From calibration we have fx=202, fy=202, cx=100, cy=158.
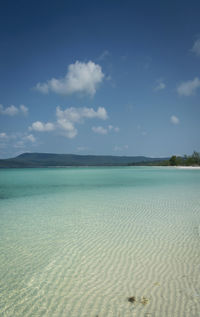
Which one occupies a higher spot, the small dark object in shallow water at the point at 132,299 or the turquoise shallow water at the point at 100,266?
the small dark object in shallow water at the point at 132,299

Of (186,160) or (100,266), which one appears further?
(186,160)

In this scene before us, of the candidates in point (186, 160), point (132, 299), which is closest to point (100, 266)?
point (132, 299)

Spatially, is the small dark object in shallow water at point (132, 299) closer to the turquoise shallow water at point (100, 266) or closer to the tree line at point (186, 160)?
the turquoise shallow water at point (100, 266)

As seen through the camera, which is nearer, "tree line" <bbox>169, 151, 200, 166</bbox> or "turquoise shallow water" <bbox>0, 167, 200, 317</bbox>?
"turquoise shallow water" <bbox>0, 167, 200, 317</bbox>

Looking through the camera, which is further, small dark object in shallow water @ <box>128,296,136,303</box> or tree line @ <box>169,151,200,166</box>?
tree line @ <box>169,151,200,166</box>

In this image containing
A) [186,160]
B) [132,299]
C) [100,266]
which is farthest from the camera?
[186,160]

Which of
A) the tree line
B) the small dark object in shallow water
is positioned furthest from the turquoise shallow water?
the tree line

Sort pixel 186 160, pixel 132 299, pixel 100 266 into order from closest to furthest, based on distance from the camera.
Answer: pixel 132 299
pixel 100 266
pixel 186 160

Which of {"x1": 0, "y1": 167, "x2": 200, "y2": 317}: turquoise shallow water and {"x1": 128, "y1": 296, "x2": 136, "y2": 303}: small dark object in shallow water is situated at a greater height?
{"x1": 128, "y1": 296, "x2": 136, "y2": 303}: small dark object in shallow water

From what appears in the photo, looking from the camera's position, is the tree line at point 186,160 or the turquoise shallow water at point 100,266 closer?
the turquoise shallow water at point 100,266

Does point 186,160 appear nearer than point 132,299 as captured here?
No

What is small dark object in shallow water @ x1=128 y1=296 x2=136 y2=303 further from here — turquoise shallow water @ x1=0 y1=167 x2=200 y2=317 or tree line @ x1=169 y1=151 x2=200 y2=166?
tree line @ x1=169 y1=151 x2=200 y2=166

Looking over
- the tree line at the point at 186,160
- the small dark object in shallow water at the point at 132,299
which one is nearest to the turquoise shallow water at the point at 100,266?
the small dark object in shallow water at the point at 132,299

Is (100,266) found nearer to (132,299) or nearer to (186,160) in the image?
(132,299)
